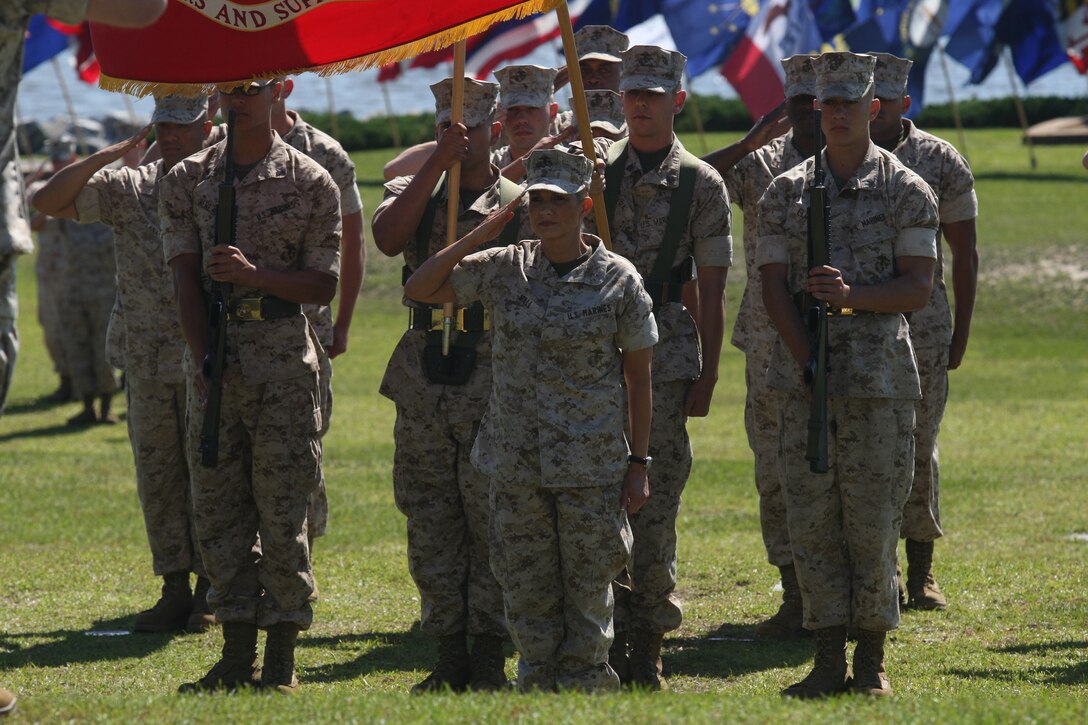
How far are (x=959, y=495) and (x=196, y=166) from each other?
694 centimetres

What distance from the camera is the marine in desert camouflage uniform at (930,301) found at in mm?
8117

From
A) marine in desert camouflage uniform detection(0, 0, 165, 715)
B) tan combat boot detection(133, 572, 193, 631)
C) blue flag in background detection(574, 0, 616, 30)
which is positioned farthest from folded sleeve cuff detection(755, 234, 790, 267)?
blue flag in background detection(574, 0, 616, 30)

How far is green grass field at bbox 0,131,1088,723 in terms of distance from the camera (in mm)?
5574

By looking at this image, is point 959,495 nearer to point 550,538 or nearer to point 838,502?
point 838,502

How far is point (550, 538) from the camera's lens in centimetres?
614

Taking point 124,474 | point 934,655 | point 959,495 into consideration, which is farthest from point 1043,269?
point 934,655

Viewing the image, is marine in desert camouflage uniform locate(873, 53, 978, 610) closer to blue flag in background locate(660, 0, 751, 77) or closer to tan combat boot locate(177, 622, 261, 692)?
tan combat boot locate(177, 622, 261, 692)

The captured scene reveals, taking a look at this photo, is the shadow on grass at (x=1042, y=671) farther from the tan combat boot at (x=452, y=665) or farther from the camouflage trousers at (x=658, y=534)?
the tan combat boot at (x=452, y=665)

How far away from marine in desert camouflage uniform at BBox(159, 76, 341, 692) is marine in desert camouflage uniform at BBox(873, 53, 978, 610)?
2.87 m

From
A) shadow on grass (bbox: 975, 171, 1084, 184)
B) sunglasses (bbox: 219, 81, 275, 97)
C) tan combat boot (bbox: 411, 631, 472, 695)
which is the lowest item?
tan combat boot (bbox: 411, 631, 472, 695)

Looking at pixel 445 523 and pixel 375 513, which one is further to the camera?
pixel 375 513

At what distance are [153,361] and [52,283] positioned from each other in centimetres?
1135

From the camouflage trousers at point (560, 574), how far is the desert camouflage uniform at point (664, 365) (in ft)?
2.88

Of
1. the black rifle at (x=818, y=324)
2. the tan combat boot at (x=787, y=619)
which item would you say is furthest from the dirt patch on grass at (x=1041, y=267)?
the black rifle at (x=818, y=324)
